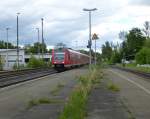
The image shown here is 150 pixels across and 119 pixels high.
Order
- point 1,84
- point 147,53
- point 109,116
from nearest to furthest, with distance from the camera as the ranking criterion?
point 109,116
point 1,84
point 147,53

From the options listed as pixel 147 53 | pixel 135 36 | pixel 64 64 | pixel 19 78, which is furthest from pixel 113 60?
pixel 19 78

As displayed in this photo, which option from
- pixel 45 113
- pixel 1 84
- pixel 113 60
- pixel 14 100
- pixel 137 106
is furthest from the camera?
pixel 113 60

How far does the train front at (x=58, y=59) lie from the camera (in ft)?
220

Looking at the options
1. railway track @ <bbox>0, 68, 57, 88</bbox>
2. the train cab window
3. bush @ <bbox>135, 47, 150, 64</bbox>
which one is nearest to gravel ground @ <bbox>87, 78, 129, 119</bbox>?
railway track @ <bbox>0, 68, 57, 88</bbox>

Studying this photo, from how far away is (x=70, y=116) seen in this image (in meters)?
13.1

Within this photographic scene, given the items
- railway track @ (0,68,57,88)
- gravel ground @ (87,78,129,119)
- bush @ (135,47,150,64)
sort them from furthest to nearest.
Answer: bush @ (135,47,150,64) → railway track @ (0,68,57,88) → gravel ground @ (87,78,129,119)

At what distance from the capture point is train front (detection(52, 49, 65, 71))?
6694 cm

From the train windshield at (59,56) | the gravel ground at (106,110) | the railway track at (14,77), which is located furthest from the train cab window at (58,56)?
the gravel ground at (106,110)

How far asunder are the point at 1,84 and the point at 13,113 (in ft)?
50.9

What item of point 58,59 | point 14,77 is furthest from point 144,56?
point 14,77

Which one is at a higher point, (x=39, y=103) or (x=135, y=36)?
(x=135, y=36)

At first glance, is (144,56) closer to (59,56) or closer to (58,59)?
(59,56)

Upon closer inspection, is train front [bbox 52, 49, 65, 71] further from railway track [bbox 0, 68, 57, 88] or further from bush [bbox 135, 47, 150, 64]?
bush [bbox 135, 47, 150, 64]

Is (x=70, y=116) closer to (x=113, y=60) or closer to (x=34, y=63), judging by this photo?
(x=34, y=63)
